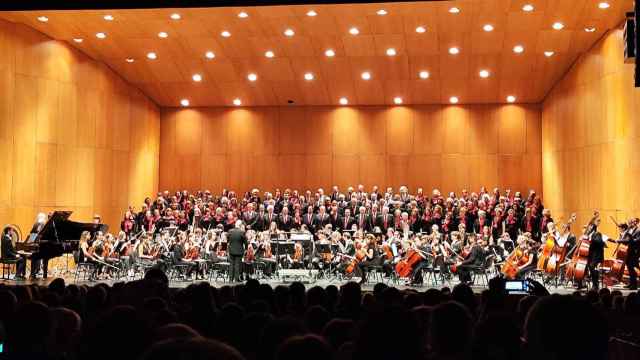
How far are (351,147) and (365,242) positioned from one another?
880 cm

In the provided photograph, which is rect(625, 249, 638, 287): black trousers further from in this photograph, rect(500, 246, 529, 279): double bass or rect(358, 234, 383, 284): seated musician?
rect(358, 234, 383, 284): seated musician

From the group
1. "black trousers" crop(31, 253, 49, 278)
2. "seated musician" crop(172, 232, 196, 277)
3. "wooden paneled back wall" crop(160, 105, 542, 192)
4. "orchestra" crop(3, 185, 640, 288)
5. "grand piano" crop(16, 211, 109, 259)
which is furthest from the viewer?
"wooden paneled back wall" crop(160, 105, 542, 192)

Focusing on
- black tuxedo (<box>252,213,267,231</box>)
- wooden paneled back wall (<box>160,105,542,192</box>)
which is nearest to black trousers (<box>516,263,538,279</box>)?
black tuxedo (<box>252,213,267,231</box>)

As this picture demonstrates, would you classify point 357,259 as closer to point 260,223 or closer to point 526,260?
point 526,260

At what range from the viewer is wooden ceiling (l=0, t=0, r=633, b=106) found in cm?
1667

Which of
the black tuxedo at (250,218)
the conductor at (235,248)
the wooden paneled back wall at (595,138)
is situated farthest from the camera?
the black tuxedo at (250,218)

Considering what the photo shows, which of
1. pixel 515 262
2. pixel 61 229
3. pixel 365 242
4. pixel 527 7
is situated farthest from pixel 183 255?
pixel 527 7

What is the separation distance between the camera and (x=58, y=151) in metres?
18.7

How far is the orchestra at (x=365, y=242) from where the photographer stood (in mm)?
13586

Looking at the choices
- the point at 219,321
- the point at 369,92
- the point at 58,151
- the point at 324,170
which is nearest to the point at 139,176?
the point at 58,151

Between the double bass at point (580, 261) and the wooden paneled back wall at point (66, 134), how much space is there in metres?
12.8

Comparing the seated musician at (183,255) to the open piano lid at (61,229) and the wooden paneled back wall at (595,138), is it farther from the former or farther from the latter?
the wooden paneled back wall at (595,138)

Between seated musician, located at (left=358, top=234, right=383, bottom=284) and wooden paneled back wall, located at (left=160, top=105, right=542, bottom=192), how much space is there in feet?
27.6

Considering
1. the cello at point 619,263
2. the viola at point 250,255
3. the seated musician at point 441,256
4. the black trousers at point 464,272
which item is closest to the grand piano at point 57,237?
the viola at point 250,255
